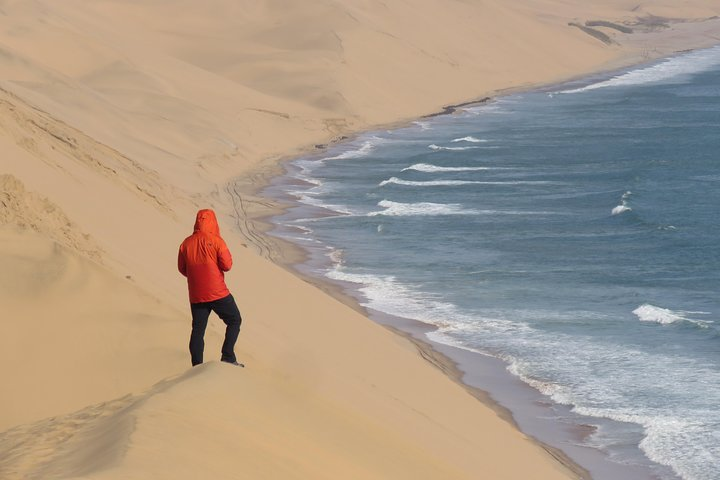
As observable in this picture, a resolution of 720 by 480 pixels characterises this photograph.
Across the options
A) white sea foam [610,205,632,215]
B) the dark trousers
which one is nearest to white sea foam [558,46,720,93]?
white sea foam [610,205,632,215]

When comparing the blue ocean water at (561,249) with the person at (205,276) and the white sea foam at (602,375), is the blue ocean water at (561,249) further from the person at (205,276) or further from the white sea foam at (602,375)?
the person at (205,276)

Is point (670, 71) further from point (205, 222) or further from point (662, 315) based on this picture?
point (205, 222)

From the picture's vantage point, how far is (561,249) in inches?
1272

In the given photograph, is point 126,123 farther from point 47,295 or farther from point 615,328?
point 47,295

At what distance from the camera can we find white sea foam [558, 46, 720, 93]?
85.1 metres

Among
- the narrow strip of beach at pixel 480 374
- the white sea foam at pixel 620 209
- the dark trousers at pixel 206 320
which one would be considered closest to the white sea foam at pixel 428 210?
the white sea foam at pixel 620 209

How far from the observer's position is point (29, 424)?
1018 cm

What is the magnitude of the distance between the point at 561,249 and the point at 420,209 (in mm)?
8112

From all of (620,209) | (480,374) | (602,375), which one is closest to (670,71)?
(620,209)

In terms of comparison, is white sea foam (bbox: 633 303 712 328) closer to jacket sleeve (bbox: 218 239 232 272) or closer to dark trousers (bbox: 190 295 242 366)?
dark trousers (bbox: 190 295 242 366)

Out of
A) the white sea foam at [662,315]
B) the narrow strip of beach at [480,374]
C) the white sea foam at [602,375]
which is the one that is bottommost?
the narrow strip of beach at [480,374]

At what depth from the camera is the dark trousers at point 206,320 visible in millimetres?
11289

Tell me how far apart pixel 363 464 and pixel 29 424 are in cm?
271

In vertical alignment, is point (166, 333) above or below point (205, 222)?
below
